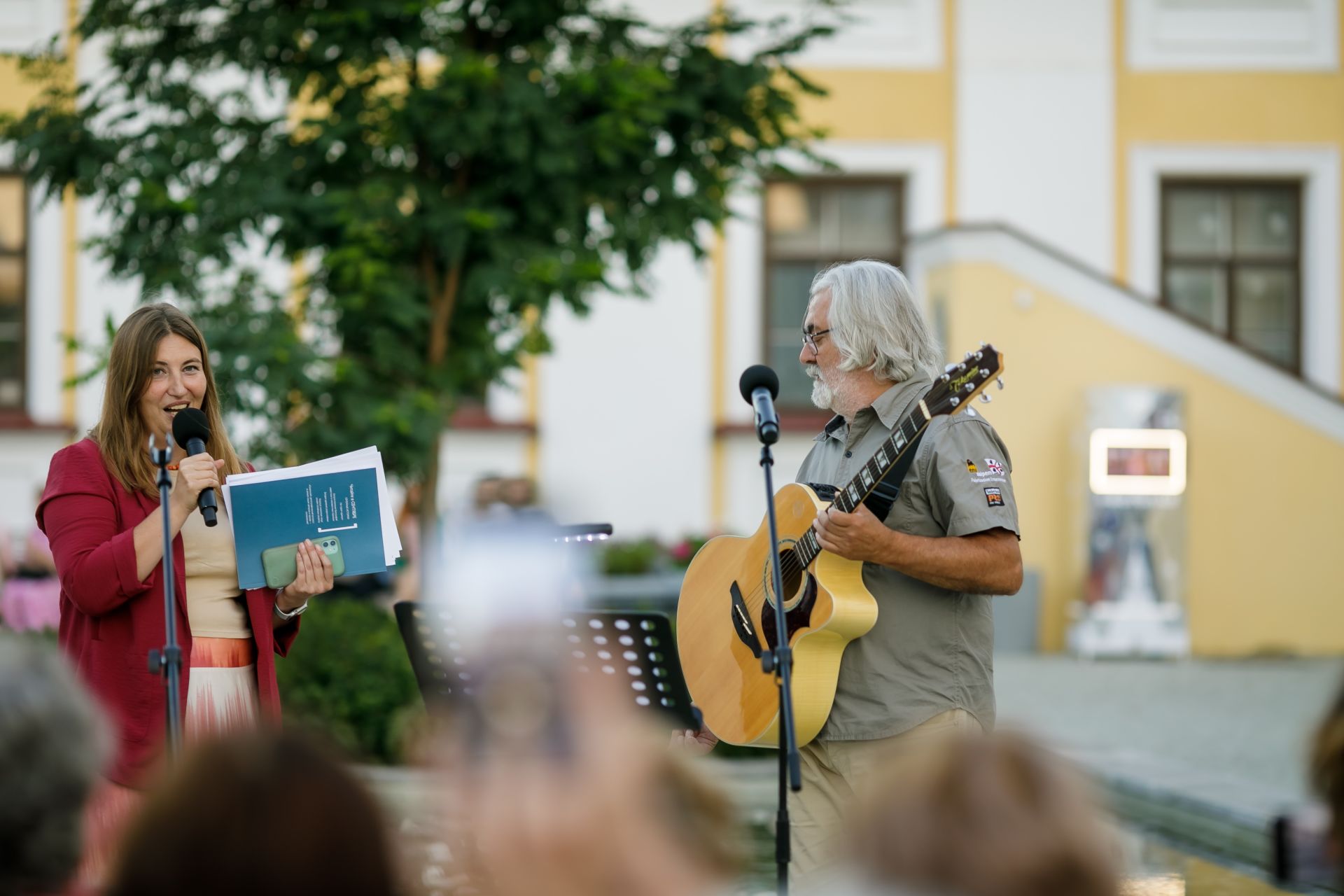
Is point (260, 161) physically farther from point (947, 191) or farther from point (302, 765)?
point (947, 191)

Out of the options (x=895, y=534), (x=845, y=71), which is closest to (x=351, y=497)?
(x=895, y=534)

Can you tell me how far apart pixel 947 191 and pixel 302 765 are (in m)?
16.0

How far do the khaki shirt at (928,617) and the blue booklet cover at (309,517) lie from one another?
3.87ft

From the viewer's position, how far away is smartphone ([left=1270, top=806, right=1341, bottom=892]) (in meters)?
2.00

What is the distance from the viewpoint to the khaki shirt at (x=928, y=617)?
12.5 ft

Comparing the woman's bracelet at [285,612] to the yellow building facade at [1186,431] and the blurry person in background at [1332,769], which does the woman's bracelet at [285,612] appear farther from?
the yellow building facade at [1186,431]

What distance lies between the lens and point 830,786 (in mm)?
4008

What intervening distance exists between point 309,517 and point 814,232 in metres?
13.9

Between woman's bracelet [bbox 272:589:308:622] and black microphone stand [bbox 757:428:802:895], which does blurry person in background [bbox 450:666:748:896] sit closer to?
black microphone stand [bbox 757:428:802:895]

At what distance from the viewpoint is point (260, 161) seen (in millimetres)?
8172

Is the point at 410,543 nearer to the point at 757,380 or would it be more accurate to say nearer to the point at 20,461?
the point at 20,461

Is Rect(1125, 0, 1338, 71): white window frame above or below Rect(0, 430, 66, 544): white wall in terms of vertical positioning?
above

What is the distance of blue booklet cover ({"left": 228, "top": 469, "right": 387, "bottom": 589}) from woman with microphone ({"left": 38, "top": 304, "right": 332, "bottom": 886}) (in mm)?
66

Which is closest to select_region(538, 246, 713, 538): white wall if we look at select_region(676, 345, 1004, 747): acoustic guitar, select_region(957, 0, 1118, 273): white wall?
select_region(957, 0, 1118, 273): white wall
